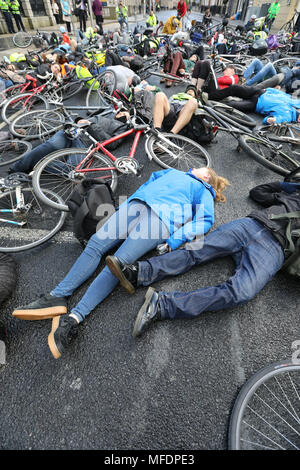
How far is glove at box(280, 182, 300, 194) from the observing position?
2744 mm

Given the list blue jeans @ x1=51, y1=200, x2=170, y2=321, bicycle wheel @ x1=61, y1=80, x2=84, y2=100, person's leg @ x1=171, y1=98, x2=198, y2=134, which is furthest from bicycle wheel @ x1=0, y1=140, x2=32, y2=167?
bicycle wheel @ x1=61, y1=80, x2=84, y2=100

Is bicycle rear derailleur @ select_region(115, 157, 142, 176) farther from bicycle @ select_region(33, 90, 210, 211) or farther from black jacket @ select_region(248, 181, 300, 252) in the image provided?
black jacket @ select_region(248, 181, 300, 252)

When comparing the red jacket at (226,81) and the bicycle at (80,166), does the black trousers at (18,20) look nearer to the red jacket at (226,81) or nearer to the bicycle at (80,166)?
the red jacket at (226,81)

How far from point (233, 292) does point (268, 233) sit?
0.80 meters

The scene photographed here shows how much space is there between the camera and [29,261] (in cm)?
266

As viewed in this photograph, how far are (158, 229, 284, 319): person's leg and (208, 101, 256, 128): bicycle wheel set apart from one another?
3755mm

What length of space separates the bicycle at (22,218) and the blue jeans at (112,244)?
89 centimetres

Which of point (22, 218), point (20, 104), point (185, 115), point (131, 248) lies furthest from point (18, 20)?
point (131, 248)

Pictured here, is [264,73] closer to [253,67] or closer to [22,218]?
[253,67]

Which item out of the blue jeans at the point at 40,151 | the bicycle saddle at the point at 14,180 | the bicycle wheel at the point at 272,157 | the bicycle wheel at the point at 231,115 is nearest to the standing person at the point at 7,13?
the bicycle wheel at the point at 231,115

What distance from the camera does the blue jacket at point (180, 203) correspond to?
7.79ft

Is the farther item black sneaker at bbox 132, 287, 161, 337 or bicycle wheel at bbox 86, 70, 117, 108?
bicycle wheel at bbox 86, 70, 117, 108
